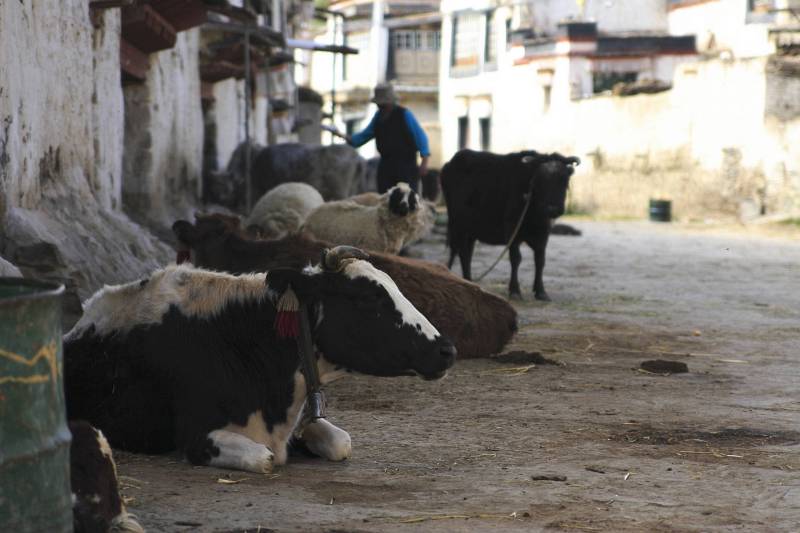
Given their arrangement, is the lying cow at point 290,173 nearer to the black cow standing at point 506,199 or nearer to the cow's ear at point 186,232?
the black cow standing at point 506,199

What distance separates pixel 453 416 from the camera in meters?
6.38

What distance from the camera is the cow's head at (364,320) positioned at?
5.24 metres

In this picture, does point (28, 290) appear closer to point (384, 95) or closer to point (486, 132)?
point (384, 95)

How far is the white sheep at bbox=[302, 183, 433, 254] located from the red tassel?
604 centimetres

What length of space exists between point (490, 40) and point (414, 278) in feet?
135

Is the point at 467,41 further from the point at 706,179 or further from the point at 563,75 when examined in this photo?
the point at 706,179

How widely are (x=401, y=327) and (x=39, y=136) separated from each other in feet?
13.2

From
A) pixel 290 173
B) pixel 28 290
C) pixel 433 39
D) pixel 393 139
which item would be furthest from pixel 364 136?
pixel 433 39

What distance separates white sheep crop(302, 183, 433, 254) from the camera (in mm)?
11398

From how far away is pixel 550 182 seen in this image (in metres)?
12.3

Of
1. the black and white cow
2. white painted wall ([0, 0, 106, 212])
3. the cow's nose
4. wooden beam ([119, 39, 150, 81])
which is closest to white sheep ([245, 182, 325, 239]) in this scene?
wooden beam ([119, 39, 150, 81])

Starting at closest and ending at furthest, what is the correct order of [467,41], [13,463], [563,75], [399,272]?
→ 1. [13,463]
2. [399,272]
3. [563,75]
4. [467,41]

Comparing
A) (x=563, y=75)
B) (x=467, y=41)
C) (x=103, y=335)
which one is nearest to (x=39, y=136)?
(x=103, y=335)

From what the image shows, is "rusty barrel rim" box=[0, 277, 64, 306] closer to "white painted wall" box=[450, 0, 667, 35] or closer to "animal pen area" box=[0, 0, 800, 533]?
"animal pen area" box=[0, 0, 800, 533]
